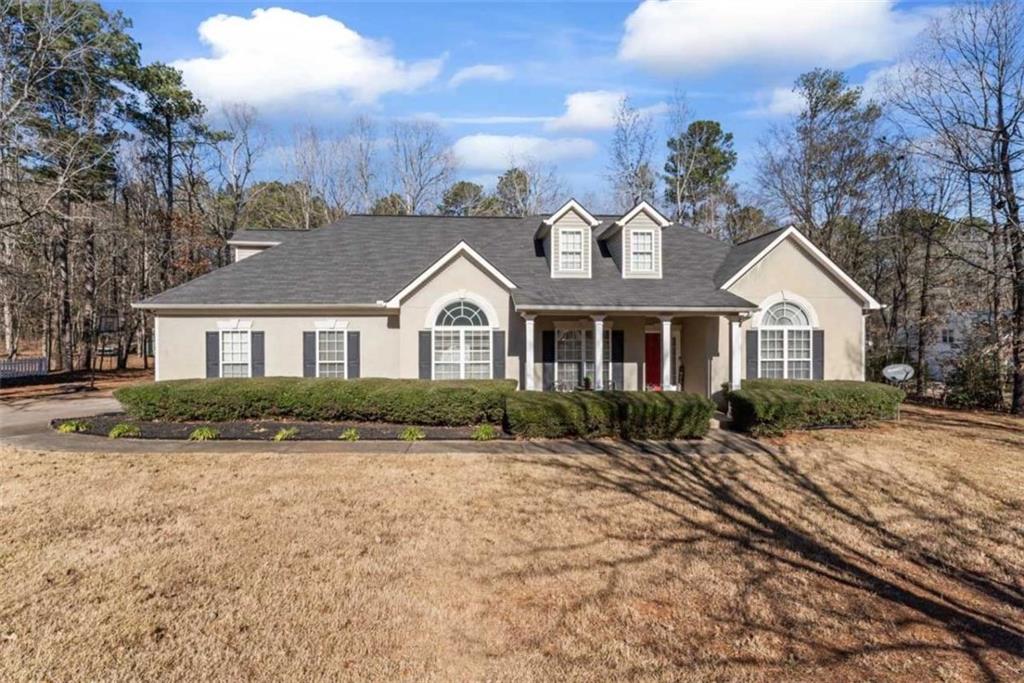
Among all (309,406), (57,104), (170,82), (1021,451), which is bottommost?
(1021,451)

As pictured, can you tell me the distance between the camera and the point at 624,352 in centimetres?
1647

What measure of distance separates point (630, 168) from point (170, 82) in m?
29.2

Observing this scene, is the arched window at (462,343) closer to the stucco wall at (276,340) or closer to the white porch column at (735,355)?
the stucco wall at (276,340)

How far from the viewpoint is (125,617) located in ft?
14.7

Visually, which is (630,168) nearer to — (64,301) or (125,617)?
(64,301)

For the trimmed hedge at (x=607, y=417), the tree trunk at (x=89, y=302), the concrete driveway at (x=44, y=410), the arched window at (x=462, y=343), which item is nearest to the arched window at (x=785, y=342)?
the trimmed hedge at (x=607, y=417)

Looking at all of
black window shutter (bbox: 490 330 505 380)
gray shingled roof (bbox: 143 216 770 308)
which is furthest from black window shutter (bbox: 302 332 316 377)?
black window shutter (bbox: 490 330 505 380)

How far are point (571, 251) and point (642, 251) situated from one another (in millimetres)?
2185

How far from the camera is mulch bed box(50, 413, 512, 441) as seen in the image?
11703 mm

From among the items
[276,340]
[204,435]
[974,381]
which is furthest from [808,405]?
[276,340]

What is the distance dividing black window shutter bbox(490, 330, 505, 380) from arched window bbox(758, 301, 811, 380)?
7271 mm

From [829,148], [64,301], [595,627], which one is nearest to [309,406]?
[595,627]

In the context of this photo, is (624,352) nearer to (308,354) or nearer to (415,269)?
(415,269)

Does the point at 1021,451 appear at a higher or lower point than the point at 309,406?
lower
